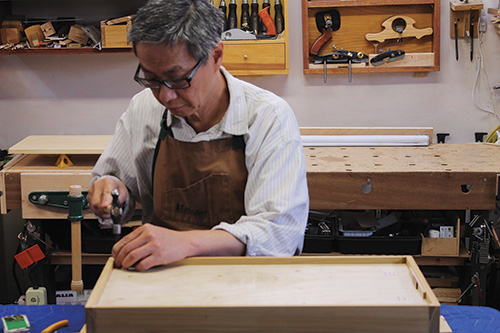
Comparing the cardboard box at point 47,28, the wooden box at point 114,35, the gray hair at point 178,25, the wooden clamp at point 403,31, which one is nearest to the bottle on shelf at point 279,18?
the wooden clamp at point 403,31

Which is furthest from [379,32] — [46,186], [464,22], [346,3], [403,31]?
[46,186]

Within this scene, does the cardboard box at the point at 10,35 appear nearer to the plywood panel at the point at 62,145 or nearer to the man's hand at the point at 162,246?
the plywood panel at the point at 62,145

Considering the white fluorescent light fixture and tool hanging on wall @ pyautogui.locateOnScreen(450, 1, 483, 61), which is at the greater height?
tool hanging on wall @ pyautogui.locateOnScreen(450, 1, 483, 61)

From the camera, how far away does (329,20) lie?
3.53m

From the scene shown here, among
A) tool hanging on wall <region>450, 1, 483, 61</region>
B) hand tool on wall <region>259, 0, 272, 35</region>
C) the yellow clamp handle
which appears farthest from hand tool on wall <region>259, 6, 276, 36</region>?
the yellow clamp handle

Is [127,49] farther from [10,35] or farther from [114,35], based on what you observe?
[10,35]

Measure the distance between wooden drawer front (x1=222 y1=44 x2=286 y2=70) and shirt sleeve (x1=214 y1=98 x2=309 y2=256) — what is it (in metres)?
1.84

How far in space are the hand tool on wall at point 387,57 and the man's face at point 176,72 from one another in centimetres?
213

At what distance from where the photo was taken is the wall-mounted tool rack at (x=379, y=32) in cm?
351

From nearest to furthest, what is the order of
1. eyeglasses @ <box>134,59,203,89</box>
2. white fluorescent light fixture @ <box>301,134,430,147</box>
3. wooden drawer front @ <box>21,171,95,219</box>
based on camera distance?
eyeglasses @ <box>134,59,203,89</box>, wooden drawer front @ <box>21,171,95,219</box>, white fluorescent light fixture @ <box>301,134,430,147</box>

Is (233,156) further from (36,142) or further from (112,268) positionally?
(36,142)

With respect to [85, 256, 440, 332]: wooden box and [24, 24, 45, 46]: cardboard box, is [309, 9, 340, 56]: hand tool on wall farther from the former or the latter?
[85, 256, 440, 332]: wooden box

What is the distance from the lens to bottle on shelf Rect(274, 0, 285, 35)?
11.4ft

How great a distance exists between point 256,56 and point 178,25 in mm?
2121
